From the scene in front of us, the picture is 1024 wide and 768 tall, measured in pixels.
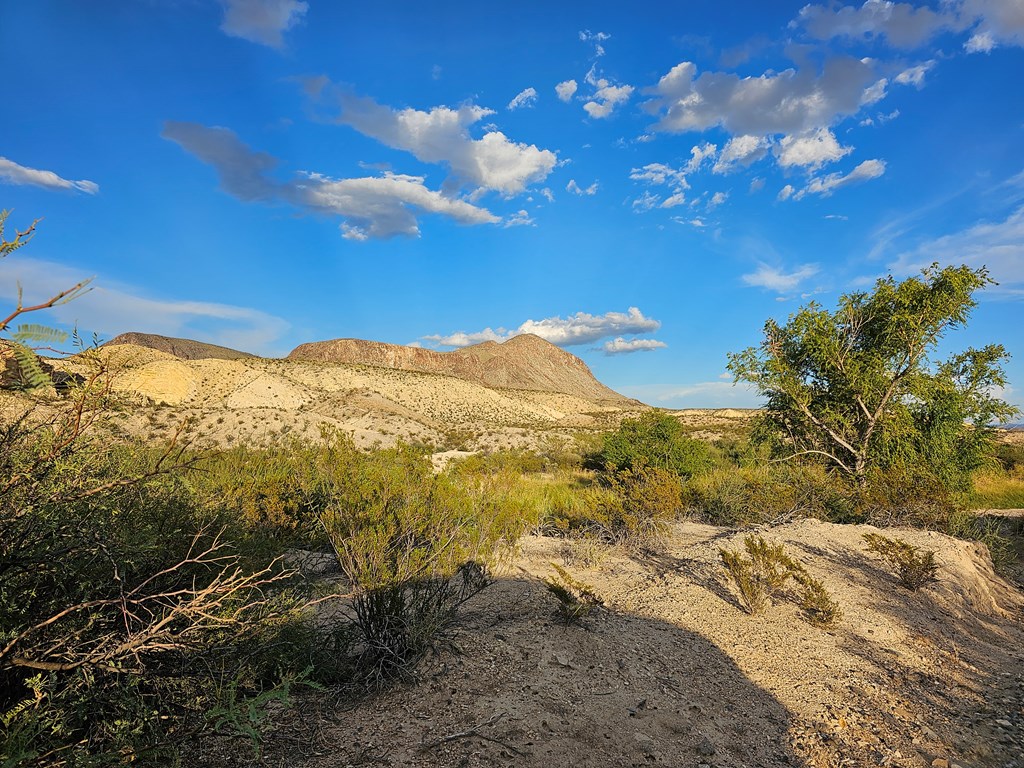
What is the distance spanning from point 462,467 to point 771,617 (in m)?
4.14

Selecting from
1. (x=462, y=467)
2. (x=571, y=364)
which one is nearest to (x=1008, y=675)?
(x=462, y=467)

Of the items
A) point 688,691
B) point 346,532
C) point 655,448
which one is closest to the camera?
point 688,691

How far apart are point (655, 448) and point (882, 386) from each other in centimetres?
615

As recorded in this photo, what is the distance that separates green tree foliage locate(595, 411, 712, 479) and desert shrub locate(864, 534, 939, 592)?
24.0 feet

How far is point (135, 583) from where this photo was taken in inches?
120

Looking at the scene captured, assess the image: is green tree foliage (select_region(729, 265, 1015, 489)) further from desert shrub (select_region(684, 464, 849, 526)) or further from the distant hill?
the distant hill

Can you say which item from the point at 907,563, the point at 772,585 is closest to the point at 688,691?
the point at 772,585

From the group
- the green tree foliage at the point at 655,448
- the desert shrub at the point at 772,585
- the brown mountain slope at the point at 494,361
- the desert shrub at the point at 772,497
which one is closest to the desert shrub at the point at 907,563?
the desert shrub at the point at 772,585

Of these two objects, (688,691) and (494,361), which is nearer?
(688,691)

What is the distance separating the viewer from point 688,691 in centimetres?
455

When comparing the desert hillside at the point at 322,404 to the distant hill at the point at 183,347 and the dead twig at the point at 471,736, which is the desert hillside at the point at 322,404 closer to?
the dead twig at the point at 471,736

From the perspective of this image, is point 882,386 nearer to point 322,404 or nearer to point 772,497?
point 772,497

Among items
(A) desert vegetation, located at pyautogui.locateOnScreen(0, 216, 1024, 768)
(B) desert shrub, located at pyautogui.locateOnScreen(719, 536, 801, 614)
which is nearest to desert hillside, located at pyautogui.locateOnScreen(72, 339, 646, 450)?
(A) desert vegetation, located at pyautogui.locateOnScreen(0, 216, 1024, 768)

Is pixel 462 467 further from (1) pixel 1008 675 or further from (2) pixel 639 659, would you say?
(1) pixel 1008 675
